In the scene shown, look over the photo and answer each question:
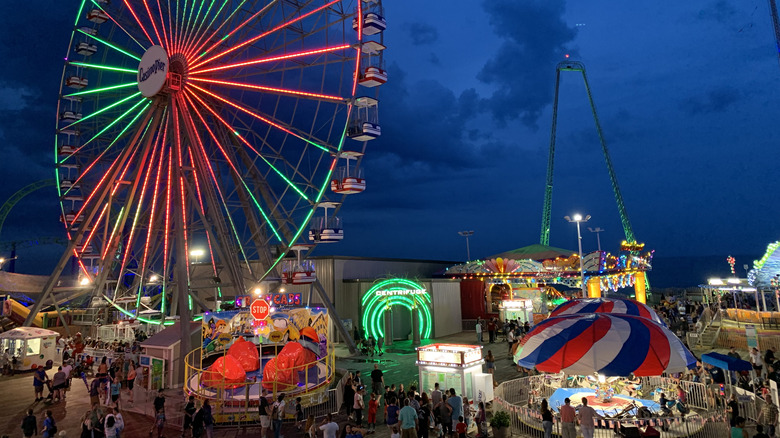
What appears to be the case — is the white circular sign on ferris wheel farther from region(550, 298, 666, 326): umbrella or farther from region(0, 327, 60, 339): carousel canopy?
region(550, 298, 666, 326): umbrella

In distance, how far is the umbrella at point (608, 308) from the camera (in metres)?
13.7

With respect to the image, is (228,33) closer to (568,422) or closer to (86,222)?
(86,222)

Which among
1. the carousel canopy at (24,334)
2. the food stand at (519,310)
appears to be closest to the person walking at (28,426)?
the carousel canopy at (24,334)

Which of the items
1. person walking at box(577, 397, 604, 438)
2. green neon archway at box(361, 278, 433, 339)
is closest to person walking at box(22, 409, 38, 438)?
person walking at box(577, 397, 604, 438)

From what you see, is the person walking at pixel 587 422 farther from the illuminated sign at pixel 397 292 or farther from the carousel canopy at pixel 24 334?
the carousel canopy at pixel 24 334

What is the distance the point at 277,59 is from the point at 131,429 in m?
13.2

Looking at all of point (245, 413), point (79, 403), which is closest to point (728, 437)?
point (245, 413)

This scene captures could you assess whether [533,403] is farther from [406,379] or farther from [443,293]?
[443,293]

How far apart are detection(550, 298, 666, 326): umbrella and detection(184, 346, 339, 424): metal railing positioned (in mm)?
7160

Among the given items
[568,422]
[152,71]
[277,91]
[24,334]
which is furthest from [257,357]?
[152,71]

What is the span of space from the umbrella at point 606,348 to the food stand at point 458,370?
5.52ft

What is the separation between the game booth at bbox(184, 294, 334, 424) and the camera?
1391 cm

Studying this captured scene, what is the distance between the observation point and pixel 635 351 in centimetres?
1062

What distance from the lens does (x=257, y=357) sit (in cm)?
1669
